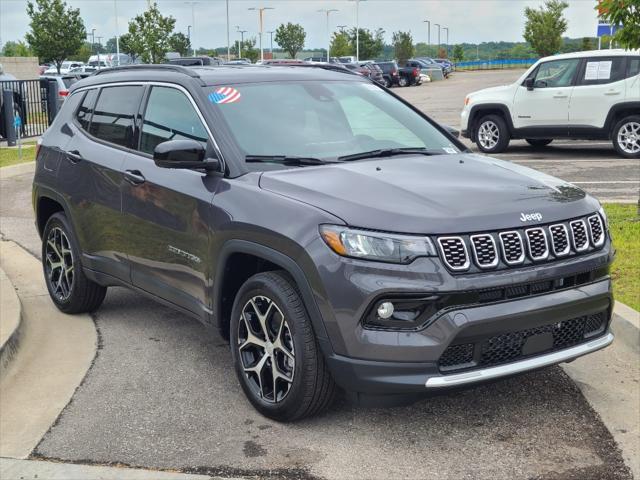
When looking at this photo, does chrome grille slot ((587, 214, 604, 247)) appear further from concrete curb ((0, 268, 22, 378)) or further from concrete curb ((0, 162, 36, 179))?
concrete curb ((0, 162, 36, 179))

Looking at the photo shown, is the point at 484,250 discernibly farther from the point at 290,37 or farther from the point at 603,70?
the point at 290,37

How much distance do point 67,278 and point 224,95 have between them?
2109mm

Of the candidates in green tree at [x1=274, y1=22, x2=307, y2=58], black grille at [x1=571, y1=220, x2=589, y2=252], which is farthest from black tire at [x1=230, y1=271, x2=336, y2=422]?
green tree at [x1=274, y1=22, x2=307, y2=58]

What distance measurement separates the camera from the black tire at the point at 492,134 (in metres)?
16.8

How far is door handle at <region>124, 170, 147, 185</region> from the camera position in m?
5.44

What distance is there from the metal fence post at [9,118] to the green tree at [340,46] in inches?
3146

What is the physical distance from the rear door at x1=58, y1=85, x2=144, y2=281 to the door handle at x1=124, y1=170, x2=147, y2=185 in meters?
0.11

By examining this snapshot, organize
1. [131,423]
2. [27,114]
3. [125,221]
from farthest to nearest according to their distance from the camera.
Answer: [27,114] < [125,221] < [131,423]

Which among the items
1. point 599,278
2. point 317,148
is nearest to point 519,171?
point 599,278

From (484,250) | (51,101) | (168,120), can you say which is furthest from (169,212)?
(51,101)

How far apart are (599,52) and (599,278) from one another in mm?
12388

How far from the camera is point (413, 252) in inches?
156

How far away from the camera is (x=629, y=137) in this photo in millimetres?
15430

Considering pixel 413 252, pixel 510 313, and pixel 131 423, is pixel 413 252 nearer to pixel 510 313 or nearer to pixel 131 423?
pixel 510 313
